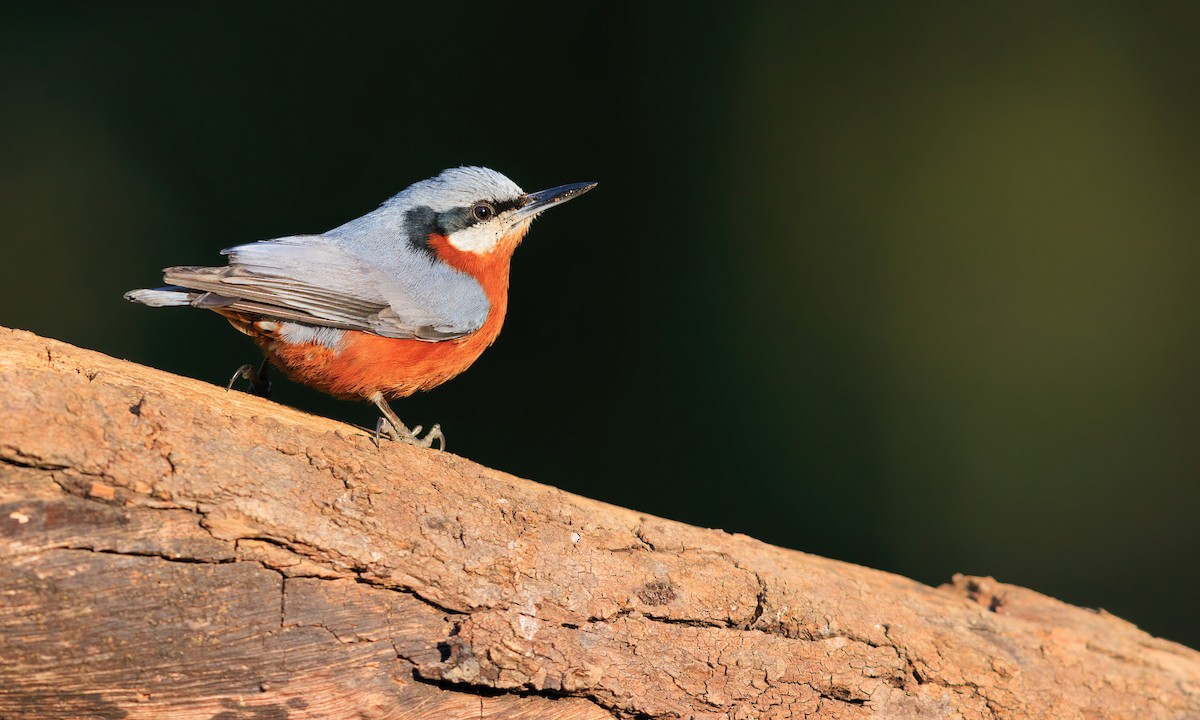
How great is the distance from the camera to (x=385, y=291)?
122 inches

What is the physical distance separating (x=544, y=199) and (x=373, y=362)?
97cm

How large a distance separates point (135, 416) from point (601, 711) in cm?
119

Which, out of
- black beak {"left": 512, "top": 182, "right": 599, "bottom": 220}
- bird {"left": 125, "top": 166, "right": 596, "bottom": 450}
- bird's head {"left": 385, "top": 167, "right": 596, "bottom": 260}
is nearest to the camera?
bird {"left": 125, "top": 166, "right": 596, "bottom": 450}

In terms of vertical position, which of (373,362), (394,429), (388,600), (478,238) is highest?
(478,238)

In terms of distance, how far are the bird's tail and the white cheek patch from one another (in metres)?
0.99

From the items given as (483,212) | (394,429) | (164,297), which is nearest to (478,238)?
(483,212)

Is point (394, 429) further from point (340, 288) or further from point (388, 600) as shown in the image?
point (388, 600)

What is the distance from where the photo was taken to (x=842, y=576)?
2.79 metres

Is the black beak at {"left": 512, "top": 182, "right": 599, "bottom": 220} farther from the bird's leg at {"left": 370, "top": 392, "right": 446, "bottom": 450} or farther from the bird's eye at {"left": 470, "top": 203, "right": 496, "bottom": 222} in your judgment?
the bird's leg at {"left": 370, "top": 392, "right": 446, "bottom": 450}

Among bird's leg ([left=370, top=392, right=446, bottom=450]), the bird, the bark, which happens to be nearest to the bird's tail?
the bird

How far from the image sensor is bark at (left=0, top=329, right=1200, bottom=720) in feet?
5.96

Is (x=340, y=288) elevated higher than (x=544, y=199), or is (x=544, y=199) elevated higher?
(x=544, y=199)

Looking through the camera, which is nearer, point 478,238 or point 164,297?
point 164,297

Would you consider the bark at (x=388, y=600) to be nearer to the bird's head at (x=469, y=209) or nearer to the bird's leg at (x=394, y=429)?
the bird's leg at (x=394, y=429)
